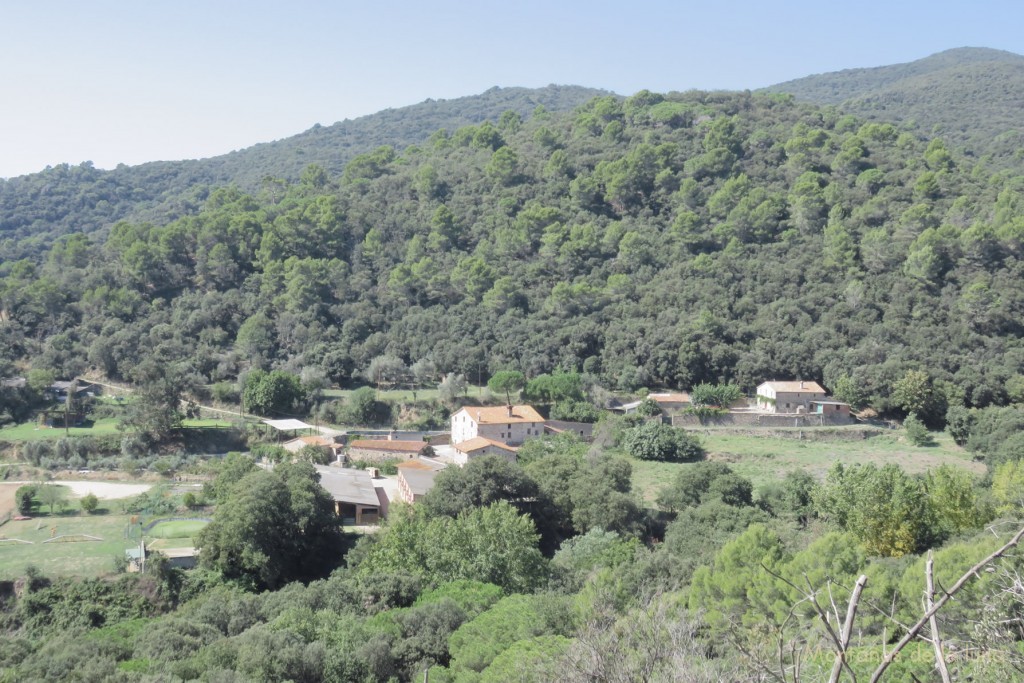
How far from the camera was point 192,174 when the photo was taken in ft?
301

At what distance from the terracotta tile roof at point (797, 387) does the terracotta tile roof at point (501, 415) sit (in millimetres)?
10642

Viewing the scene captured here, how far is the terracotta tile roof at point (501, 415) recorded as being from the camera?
3222 centimetres

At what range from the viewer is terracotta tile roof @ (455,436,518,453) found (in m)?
29.4

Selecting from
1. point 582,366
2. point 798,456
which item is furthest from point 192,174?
point 798,456

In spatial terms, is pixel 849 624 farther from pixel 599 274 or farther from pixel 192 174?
pixel 192 174

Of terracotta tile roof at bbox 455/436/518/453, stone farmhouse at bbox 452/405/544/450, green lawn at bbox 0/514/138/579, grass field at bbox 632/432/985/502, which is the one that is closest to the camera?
green lawn at bbox 0/514/138/579

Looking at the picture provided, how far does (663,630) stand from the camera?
302 inches

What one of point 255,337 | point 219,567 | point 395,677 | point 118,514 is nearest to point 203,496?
point 118,514

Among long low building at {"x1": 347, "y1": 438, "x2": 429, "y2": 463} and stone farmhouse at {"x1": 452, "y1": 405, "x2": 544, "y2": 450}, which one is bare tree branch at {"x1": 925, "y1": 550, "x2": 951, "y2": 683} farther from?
stone farmhouse at {"x1": 452, "y1": 405, "x2": 544, "y2": 450}

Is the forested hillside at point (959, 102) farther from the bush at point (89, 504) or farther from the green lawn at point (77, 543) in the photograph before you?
the bush at point (89, 504)

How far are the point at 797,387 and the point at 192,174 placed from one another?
76944mm

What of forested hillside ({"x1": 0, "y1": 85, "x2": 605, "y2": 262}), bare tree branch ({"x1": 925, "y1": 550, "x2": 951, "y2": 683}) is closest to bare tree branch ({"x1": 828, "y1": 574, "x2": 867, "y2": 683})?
bare tree branch ({"x1": 925, "y1": 550, "x2": 951, "y2": 683})

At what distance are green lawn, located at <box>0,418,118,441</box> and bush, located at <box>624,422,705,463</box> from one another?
780 inches

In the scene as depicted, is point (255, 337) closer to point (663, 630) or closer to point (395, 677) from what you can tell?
point (395, 677)
